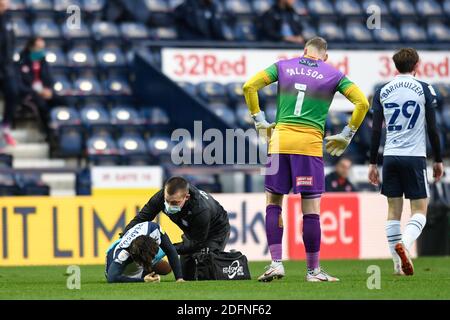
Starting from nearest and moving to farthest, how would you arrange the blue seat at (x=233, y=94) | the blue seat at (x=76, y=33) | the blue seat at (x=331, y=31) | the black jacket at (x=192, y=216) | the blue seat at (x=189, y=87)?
1. the black jacket at (x=192, y=216)
2. the blue seat at (x=189, y=87)
3. the blue seat at (x=76, y=33)
4. the blue seat at (x=233, y=94)
5. the blue seat at (x=331, y=31)

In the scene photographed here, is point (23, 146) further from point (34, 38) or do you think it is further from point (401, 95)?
point (401, 95)

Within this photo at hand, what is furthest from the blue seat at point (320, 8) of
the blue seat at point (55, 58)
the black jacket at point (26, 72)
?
the black jacket at point (26, 72)

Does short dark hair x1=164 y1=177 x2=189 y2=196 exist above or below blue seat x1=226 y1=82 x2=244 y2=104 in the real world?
below

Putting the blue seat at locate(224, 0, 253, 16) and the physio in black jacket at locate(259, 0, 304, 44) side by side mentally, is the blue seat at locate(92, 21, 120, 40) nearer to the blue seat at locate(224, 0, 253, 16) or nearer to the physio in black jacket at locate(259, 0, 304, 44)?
the blue seat at locate(224, 0, 253, 16)

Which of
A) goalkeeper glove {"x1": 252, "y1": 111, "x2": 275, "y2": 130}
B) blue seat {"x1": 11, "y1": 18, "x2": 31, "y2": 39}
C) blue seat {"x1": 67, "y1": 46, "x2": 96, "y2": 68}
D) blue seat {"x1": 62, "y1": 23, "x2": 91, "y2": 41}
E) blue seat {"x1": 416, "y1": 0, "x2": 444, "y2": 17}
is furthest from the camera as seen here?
blue seat {"x1": 416, "y1": 0, "x2": 444, "y2": 17}

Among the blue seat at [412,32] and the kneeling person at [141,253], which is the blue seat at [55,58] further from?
the kneeling person at [141,253]

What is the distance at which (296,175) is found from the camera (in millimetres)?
10500

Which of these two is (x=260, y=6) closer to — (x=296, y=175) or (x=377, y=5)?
(x=377, y=5)

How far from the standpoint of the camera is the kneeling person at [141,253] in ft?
35.2

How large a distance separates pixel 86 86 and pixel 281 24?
11.1 ft

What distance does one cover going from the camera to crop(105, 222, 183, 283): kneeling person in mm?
10719

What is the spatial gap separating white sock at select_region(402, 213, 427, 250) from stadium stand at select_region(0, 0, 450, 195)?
223 inches

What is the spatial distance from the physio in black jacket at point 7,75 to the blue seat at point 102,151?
1060mm

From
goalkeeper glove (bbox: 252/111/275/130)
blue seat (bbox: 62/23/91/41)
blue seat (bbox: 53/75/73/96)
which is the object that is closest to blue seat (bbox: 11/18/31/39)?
blue seat (bbox: 62/23/91/41)
